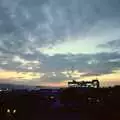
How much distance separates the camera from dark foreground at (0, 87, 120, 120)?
126 feet

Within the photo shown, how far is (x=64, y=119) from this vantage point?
119ft

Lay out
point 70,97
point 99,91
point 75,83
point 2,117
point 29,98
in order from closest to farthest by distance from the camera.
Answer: point 2,117 < point 29,98 < point 70,97 < point 99,91 < point 75,83

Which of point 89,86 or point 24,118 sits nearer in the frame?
point 24,118

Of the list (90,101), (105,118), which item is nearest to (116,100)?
(90,101)

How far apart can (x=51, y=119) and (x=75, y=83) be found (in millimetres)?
67514

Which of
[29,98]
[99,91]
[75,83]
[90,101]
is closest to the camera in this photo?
[29,98]

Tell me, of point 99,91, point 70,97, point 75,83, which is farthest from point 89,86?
point 70,97

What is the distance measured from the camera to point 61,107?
5675 centimetres

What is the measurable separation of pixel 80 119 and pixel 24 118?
662 centimetres

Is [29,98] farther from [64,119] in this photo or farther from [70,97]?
[64,119]

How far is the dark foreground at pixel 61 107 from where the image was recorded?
126 feet

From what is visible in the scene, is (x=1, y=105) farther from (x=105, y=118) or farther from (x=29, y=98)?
(x=29, y=98)

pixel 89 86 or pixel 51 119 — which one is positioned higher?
pixel 89 86

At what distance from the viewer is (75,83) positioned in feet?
340
